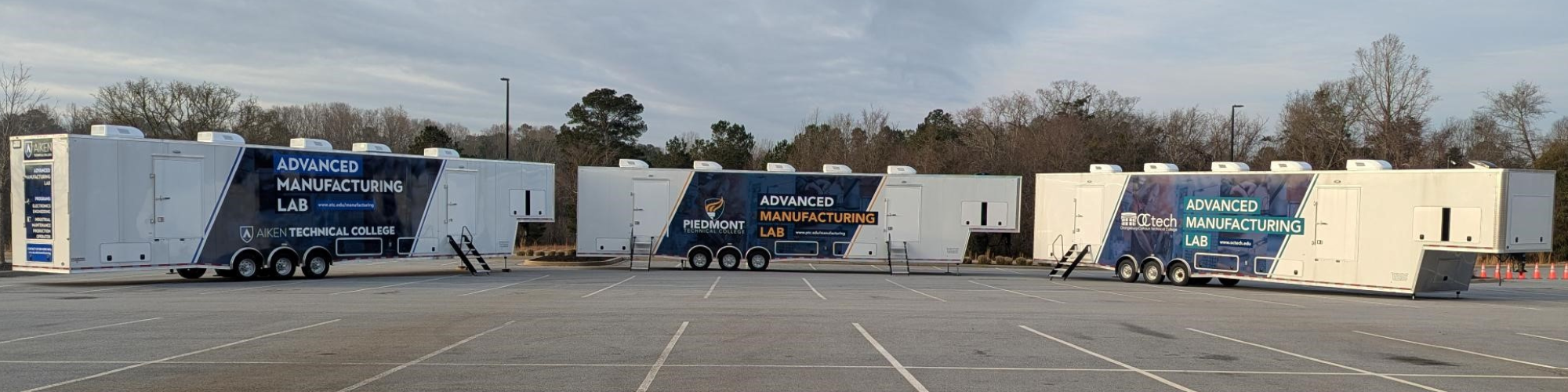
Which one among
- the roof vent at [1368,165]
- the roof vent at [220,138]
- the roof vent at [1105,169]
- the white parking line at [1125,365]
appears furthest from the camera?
the roof vent at [1105,169]

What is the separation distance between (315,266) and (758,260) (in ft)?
38.6

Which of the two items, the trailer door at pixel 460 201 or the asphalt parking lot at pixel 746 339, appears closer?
the asphalt parking lot at pixel 746 339

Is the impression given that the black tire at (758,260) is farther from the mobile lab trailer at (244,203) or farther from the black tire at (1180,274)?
the black tire at (1180,274)

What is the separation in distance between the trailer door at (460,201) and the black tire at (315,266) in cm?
335

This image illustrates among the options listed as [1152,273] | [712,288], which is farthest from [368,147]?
[1152,273]

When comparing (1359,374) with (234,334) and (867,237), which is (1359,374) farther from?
(867,237)

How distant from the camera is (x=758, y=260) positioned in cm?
2884

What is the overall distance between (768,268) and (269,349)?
2064 centimetres

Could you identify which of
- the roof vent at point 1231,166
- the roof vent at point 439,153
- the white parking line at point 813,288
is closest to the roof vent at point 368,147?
the roof vent at point 439,153

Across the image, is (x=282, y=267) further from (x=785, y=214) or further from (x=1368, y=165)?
(x=1368, y=165)

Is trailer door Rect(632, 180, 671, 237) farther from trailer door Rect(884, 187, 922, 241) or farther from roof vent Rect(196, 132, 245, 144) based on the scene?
roof vent Rect(196, 132, 245, 144)

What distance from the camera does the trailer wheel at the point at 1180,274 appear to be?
24.8 m

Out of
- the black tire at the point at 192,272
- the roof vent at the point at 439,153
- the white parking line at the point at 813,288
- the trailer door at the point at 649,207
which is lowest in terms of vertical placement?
the black tire at the point at 192,272

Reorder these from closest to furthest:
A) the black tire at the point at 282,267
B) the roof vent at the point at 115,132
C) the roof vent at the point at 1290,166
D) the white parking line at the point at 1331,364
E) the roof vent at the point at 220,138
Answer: the white parking line at the point at 1331,364, the roof vent at the point at 115,132, the roof vent at the point at 220,138, the black tire at the point at 282,267, the roof vent at the point at 1290,166
